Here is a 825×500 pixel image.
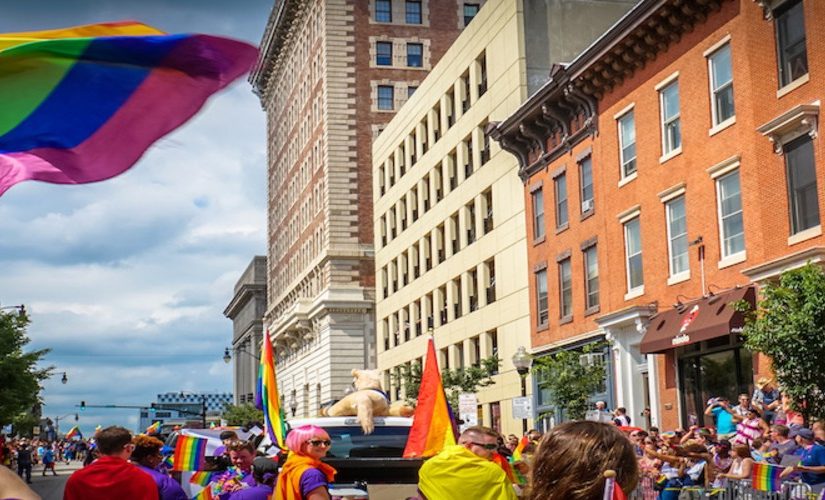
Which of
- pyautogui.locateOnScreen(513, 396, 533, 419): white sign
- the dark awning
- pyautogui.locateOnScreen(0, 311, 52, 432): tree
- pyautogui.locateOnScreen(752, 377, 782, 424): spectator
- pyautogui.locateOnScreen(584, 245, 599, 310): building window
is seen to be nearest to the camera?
pyautogui.locateOnScreen(752, 377, 782, 424): spectator

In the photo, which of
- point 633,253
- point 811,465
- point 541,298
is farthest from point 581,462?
point 541,298

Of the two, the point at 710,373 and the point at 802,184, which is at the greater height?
the point at 802,184

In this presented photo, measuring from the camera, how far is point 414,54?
73000 millimetres

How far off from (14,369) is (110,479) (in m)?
46.4

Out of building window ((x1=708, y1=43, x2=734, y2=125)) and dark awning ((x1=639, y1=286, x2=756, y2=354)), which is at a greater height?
building window ((x1=708, y1=43, x2=734, y2=125))

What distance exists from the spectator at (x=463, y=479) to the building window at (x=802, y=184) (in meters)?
18.1

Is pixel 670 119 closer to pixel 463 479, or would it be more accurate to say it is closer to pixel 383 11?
pixel 463 479

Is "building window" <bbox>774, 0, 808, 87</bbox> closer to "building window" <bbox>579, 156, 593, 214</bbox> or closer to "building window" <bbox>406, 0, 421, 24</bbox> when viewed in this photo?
"building window" <bbox>579, 156, 593, 214</bbox>

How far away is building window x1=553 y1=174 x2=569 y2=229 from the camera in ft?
122

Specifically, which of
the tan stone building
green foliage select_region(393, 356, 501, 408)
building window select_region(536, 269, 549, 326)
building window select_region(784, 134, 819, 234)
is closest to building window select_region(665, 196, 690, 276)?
building window select_region(784, 134, 819, 234)

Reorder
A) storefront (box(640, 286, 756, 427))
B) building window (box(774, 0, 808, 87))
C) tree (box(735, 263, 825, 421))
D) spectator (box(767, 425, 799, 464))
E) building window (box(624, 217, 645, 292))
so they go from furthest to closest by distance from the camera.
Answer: building window (box(624, 217, 645, 292)), storefront (box(640, 286, 756, 427)), building window (box(774, 0, 808, 87)), tree (box(735, 263, 825, 421)), spectator (box(767, 425, 799, 464))

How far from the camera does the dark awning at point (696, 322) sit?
25359 mm

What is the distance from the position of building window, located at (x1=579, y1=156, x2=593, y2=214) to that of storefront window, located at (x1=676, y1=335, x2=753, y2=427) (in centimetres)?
689

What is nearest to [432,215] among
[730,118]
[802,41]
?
[730,118]
